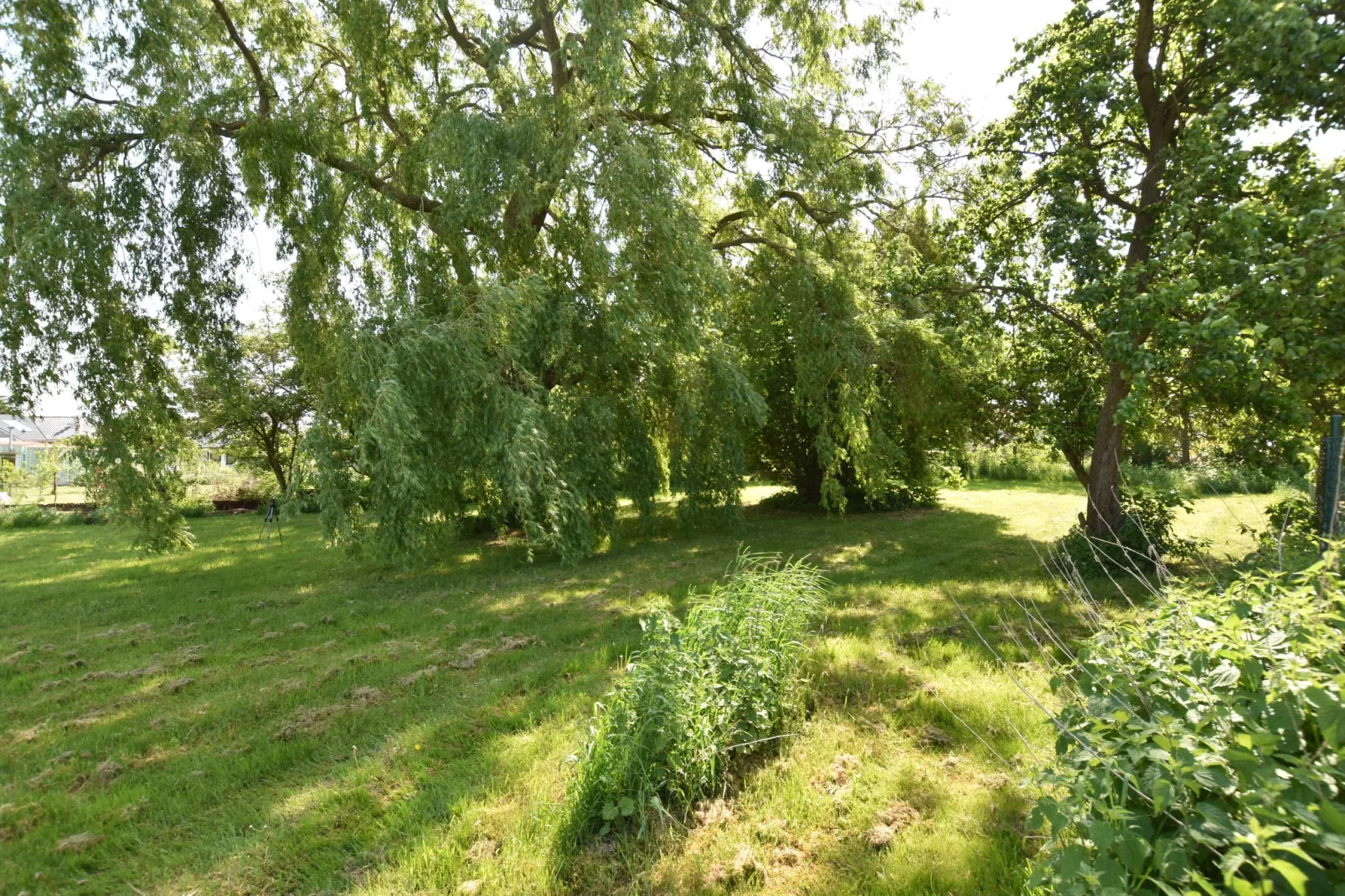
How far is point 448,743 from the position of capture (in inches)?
154

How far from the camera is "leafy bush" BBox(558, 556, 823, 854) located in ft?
9.74

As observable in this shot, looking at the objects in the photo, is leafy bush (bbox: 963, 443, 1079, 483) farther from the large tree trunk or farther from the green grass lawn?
the green grass lawn

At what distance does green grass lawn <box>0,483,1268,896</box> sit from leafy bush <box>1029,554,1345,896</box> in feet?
2.63

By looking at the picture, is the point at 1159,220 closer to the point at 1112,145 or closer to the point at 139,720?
the point at 1112,145

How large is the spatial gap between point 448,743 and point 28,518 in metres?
20.8

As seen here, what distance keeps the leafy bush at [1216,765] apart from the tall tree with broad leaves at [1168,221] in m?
3.39

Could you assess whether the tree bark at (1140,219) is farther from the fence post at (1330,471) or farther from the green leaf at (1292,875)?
the green leaf at (1292,875)

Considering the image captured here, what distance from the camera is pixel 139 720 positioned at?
14.7 ft

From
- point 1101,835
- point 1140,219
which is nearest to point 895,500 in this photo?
point 1140,219

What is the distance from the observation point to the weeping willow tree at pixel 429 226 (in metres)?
7.09

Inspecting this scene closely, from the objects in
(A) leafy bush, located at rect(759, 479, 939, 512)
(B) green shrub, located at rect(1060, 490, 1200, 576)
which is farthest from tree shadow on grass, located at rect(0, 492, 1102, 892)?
(A) leafy bush, located at rect(759, 479, 939, 512)

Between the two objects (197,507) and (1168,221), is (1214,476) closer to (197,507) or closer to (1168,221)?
(1168,221)

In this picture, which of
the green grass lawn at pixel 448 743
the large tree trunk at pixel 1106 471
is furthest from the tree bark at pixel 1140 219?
the green grass lawn at pixel 448 743

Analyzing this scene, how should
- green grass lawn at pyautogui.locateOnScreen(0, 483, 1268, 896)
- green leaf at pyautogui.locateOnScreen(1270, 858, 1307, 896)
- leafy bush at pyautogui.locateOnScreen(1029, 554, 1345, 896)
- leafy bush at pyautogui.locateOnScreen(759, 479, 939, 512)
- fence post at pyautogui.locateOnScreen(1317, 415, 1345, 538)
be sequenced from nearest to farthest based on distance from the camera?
green leaf at pyautogui.locateOnScreen(1270, 858, 1307, 896)
leafy bush at pyautogui.locateOnScreen(1029, 554, 1345, 896)
green grass lawn at pyautogui.locateOnScreen(0, 483, 1268, 896)
fence post at pyautogui.locateOnScreen(1317, 415, 1345, 538)
leafy bush at pyautogui.locateOnScreen(759, 479, 939, 512)
